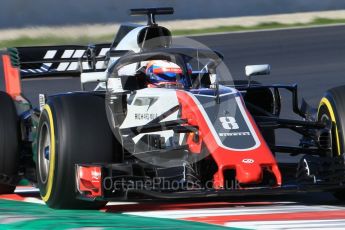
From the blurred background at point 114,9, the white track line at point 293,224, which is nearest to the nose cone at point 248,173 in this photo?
the white track line at point 293,224

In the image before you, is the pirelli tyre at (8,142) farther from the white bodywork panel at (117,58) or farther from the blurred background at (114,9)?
the blurred background at (114,9)

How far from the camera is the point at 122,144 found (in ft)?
23.1

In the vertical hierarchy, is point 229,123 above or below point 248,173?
above

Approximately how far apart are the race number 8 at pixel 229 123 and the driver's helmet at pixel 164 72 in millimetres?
938

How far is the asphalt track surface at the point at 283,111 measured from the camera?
599cm

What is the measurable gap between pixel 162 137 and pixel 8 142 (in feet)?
4.49

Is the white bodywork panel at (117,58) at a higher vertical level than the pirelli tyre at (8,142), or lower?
higher

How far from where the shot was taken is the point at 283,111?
1272 centimetres

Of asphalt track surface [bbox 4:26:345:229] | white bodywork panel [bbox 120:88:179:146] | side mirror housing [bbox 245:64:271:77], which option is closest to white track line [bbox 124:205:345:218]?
asphalt track surface [bbox 4:26:345:229]

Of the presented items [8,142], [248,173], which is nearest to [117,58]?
[8,142]

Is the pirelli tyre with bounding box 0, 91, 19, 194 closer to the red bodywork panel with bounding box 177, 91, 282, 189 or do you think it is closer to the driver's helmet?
the driver's helmet

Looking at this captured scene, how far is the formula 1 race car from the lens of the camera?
6500mm

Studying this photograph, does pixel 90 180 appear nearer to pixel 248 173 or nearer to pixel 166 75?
pixel 248 173

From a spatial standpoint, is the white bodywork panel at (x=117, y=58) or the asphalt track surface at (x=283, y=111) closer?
the asphalt track surface at (x=283, y=111)
